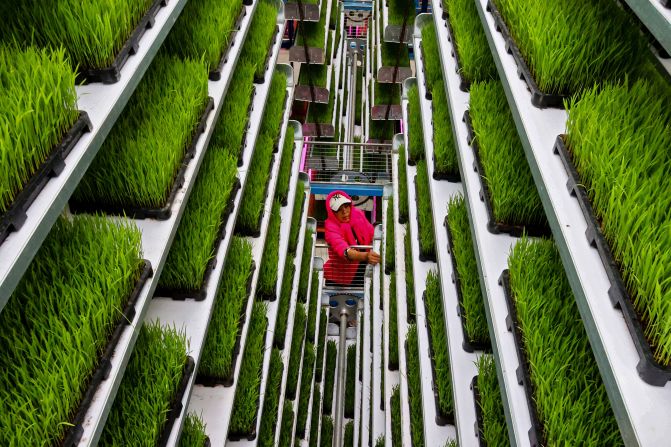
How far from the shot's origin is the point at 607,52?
1.20 meters

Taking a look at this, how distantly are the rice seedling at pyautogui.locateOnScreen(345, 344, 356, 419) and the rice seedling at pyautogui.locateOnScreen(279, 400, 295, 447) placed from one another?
810 mm

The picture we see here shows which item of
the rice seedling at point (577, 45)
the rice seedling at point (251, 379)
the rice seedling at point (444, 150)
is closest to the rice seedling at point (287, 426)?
the rice seedling at point (251, 379)

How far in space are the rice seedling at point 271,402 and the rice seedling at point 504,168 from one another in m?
1.43

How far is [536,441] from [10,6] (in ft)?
5.06

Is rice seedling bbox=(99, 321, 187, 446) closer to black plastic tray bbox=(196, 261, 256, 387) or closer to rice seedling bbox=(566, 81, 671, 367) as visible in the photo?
black plastic tray bbox=(196, 261, 256, 387)

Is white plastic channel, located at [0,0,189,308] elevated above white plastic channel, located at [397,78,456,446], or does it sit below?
above

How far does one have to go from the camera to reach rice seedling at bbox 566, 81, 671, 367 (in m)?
0.74

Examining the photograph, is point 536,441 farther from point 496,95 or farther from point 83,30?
point 83,30

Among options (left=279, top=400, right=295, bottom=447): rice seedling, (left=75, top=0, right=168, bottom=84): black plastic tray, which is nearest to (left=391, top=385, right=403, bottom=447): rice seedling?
(left=279, top=400, right=295, bottom=447): rice seedling

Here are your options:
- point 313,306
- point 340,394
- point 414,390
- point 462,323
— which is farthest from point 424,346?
point 313,306

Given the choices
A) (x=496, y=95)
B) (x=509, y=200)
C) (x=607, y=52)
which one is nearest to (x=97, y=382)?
(x=509, y=200)

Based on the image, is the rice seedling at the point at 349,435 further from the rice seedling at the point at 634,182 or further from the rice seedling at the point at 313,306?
the rice seedling at the point at 634,182

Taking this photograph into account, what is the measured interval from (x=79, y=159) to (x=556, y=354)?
104 centimetres

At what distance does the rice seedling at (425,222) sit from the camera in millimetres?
2281
